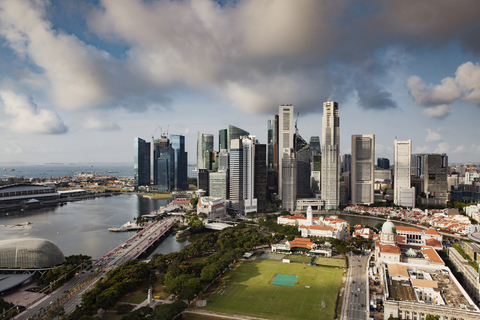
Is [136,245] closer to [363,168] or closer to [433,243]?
[433,243]

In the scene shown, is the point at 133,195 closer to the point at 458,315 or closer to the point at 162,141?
the point at 162,141

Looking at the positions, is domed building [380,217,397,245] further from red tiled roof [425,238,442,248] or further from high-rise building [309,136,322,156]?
high-rise building [309,136,322,156]

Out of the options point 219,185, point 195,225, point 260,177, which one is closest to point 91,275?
point 195,225

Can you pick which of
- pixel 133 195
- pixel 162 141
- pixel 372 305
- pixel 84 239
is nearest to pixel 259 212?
pixel 84 239

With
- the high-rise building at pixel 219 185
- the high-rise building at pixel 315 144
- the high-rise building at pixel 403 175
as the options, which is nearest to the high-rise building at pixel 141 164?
the high-rise building at pixel 219 185

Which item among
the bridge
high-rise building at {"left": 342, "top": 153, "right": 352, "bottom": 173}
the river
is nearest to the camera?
the bridge

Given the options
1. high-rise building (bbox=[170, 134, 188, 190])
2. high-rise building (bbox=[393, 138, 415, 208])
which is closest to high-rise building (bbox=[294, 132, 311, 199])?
high-rise building (bbox=[393, 138, 415, 208])
